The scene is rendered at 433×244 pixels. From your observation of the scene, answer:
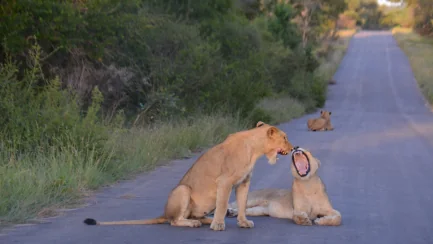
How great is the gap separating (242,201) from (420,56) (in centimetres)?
6189

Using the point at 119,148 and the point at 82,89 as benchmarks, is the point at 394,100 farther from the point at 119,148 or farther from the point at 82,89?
the point at 119,148

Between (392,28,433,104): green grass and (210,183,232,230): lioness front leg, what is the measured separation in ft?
118

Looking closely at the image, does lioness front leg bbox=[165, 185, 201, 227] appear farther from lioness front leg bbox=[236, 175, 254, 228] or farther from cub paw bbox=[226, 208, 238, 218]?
cub paw bbox=[226, 208, 238, 218]

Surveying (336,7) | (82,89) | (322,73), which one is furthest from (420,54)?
(82,89)

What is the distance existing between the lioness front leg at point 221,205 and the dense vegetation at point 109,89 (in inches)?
93.7

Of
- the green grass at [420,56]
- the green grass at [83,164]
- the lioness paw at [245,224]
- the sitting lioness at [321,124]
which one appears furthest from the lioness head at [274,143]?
the green grass at [420,56]

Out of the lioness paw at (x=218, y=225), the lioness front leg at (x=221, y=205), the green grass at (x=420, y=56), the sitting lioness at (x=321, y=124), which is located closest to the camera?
the lioness front leg at (x=221, y=205)

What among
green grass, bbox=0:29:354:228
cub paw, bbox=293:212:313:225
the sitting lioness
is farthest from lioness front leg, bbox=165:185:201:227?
the sitting lioness

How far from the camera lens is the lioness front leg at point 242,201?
832 cm

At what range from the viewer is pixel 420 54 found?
68.8m

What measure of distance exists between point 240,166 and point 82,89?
11.9 m

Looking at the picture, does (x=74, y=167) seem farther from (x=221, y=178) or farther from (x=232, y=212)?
(x=221, y=178)

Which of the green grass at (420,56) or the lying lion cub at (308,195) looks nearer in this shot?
the lying lion cub at (308,195)

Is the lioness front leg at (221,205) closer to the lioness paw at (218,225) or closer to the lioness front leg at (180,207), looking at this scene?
the lioness paw at (218,225)
